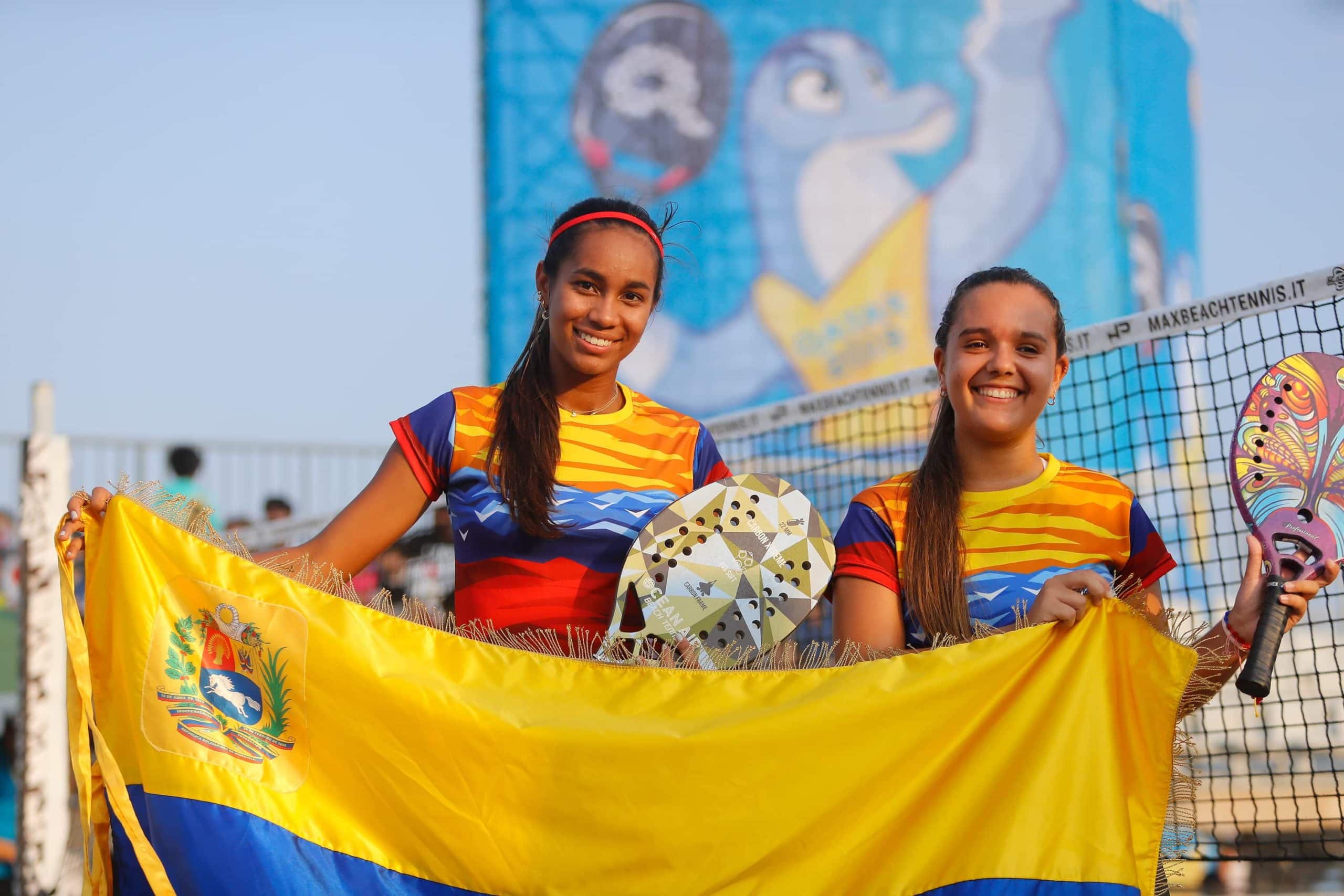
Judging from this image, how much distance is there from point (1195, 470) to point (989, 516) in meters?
10.6

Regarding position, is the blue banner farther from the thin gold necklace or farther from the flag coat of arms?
the flag coat of arms

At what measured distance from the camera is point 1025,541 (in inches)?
126

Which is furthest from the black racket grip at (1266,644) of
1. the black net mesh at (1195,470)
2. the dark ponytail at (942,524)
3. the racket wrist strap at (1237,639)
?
the black net mesh at (1195,470)

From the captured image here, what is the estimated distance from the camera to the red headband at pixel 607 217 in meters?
3.58

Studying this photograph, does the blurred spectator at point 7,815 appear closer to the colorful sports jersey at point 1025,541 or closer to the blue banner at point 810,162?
the blue banner at point 810,162

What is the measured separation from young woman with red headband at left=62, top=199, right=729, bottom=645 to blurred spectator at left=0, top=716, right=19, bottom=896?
6.62 meters

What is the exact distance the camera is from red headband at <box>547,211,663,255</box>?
3.58 metres

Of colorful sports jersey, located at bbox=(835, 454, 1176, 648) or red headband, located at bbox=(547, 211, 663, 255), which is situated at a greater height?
red headband, located at bbox=(547, 211, 663, 255)

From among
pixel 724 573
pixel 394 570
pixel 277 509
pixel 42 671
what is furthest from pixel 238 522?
pixel 724 573

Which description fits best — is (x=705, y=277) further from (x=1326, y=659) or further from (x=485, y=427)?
(x=485, y=427)

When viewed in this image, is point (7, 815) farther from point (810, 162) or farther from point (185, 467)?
point (810, 162)

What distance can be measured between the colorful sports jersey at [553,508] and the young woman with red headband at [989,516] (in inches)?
21.1

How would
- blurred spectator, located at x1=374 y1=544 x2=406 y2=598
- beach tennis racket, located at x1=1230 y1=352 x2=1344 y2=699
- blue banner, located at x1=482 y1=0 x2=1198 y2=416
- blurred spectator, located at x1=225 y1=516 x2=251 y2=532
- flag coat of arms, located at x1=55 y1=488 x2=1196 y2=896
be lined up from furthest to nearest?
1. blue banner, located at x1=482 y1=0 x2=1198 y2=416
2. blurred spectator, located at x1=225 y1=516 x2=251 y2=532
3. blurred spectator, located at x1=374 y1=544 x2=406 y2=598
4. beach tennis racket, located at x1=1230 y1=352 x2=1344 y2=699
5. flag coat of arms, located at x1=55 y1=488 x2=1196 y2=896

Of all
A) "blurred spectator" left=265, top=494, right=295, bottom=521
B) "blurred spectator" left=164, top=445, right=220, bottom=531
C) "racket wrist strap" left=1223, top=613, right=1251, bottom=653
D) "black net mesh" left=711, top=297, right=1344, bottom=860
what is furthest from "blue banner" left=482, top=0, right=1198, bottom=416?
"racket wrist strap" left=1223, top=613, right=1251, bottom=653
